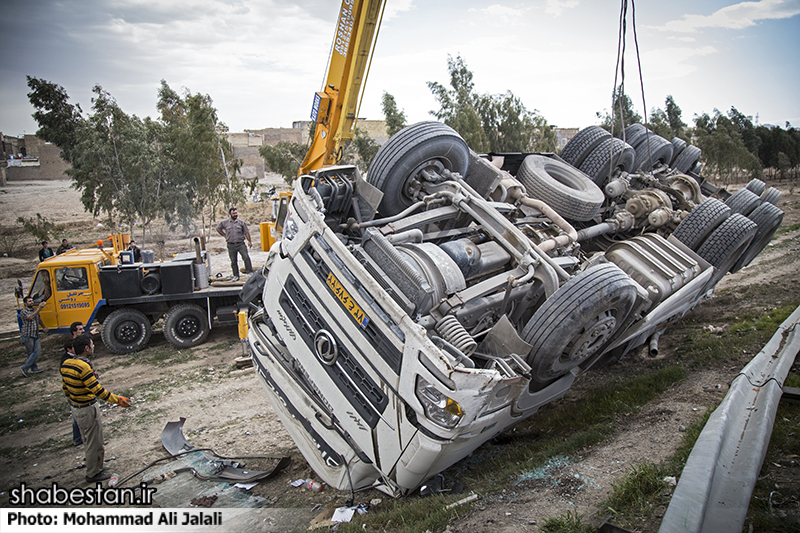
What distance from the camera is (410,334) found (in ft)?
9.76

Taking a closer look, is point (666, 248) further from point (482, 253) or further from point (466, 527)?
point (466, 527)

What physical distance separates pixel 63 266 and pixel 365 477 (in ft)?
24.6

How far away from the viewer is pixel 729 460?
2678 millimetres

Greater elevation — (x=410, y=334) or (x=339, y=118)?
(x=339, y=118)

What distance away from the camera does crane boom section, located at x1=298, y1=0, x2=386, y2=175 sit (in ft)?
27.8

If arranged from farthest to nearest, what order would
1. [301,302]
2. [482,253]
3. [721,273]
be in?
1. [721,273]
2. [482,253]
3. [301,302]

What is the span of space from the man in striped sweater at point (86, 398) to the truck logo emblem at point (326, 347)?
264 centimetres

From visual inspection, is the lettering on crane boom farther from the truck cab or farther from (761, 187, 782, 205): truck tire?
(761, 187, 782, 205): truck tire

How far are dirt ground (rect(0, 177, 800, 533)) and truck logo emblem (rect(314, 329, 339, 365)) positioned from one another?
1168 mm

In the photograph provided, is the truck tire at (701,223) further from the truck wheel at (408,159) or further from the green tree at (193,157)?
the green tree at (193,157)

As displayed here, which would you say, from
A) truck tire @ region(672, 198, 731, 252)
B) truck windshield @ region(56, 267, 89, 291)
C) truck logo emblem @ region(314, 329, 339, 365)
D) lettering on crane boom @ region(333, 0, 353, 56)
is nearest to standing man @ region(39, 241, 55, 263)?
truck windshield @ region(56, 267, 89, 291)

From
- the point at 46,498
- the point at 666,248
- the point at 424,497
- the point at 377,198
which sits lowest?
the point at 46,498

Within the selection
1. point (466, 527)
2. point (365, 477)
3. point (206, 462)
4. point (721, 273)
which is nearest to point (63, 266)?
point (206, 462)

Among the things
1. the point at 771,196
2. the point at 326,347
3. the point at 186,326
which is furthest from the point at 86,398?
the point at 771,196
